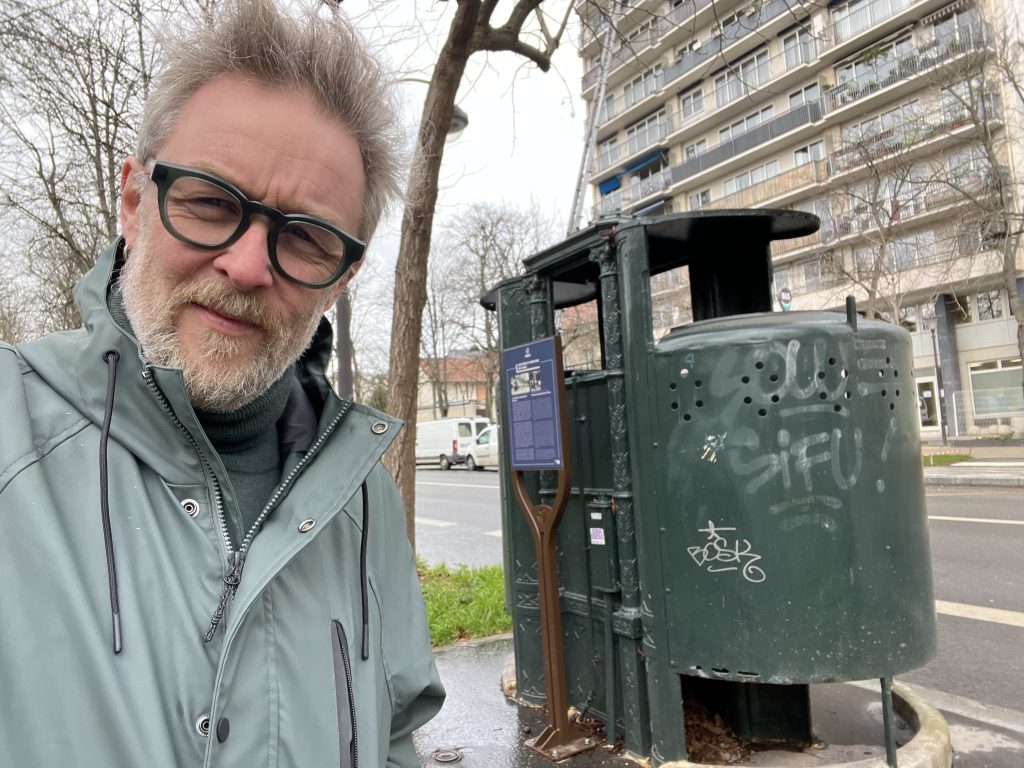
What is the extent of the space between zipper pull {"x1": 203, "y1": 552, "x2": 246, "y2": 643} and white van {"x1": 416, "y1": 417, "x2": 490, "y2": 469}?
28.2 meters

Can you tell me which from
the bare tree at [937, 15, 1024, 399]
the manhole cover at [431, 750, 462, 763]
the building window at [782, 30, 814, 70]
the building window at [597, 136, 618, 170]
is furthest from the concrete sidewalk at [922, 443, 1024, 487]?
the building window at [597, 136, 618, 170]

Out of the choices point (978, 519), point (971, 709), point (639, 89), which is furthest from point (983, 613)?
point (639, 89)

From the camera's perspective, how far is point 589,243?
3391 millimetres

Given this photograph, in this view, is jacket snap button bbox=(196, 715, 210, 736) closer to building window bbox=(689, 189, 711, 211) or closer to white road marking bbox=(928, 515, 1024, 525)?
white road marking bbox=(928, 515, 1024, 525)

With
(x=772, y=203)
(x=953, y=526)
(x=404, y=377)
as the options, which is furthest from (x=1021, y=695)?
(x=772, y=203)

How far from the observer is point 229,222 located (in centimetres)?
126

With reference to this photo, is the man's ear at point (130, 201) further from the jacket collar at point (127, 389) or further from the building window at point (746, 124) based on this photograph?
the building window at point (746, 124)

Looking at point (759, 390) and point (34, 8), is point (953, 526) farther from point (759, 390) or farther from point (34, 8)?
point (34, 8)

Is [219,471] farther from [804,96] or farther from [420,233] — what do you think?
[804,96]

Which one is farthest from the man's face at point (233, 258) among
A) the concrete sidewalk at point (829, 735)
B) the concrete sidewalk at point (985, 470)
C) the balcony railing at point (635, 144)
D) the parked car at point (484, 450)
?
the balcony railing at point (635, 144)

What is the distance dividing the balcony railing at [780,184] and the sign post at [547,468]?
30.3 meters

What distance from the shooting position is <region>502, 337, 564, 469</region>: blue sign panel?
3.48 meters

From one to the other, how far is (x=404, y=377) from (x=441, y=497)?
1327cm

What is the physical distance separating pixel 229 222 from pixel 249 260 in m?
0.09
